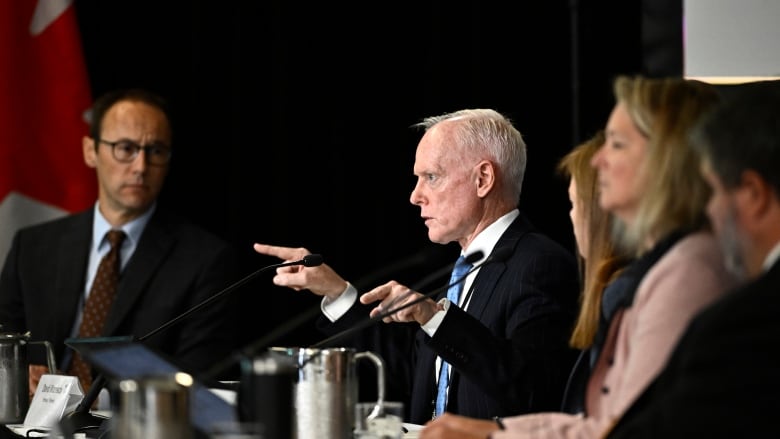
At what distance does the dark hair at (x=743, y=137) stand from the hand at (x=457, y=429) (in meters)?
0.69

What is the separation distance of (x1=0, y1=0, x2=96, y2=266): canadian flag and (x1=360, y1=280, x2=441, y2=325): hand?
2.51 metres

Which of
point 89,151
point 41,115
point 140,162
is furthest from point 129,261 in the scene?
point 41,115

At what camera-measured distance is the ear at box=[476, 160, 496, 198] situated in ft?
11.1

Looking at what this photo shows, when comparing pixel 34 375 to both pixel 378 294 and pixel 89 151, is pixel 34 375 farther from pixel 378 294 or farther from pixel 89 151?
pixel 378 294

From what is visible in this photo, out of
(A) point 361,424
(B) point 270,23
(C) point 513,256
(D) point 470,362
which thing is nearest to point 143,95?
(B) point 270,23

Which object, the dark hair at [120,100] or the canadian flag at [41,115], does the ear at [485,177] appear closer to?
the dark hair at [120,100]

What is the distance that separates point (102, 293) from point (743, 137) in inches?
117

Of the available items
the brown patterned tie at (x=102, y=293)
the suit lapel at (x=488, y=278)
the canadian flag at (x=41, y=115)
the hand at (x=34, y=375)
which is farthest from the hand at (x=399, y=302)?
the canadian flag at (x=41, y=115)

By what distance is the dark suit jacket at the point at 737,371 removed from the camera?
1.57m

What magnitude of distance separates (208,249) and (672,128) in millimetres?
2667

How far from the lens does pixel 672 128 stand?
1.85 metres

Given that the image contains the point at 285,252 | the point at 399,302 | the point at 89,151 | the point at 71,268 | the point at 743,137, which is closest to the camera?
the point at 743,137

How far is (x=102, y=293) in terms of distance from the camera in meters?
4.21

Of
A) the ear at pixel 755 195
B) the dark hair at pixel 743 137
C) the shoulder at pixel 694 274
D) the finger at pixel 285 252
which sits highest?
the dark hair at pixel 743 137
